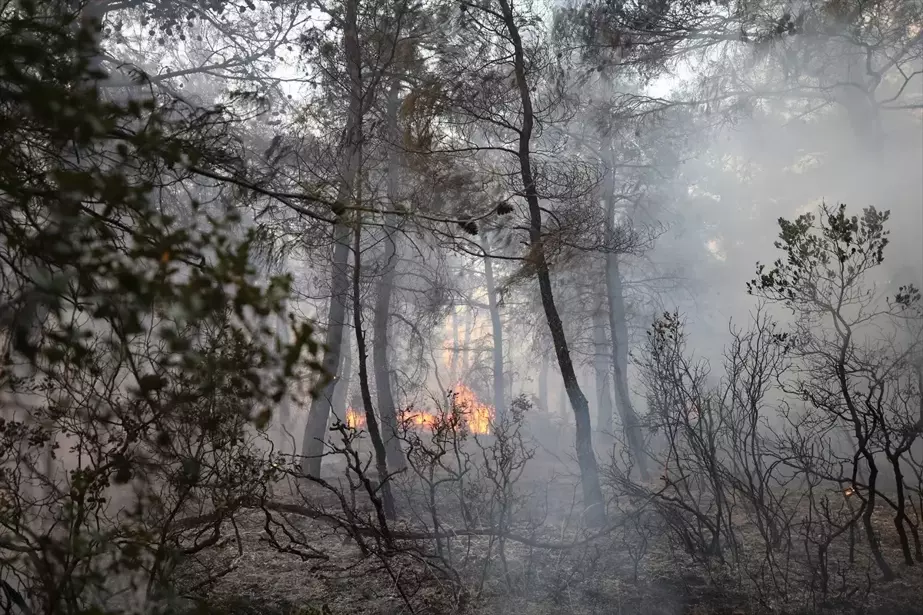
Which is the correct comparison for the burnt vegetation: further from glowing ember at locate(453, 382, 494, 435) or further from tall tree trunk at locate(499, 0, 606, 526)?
glowing ember at locate(453, 382, 494, 435)

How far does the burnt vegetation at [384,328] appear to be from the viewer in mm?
1861

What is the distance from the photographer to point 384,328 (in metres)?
11.1

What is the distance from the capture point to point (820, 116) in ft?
64.6

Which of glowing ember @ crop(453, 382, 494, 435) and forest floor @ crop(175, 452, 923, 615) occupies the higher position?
glowing ember @ crop(453, 382, 494, 435)

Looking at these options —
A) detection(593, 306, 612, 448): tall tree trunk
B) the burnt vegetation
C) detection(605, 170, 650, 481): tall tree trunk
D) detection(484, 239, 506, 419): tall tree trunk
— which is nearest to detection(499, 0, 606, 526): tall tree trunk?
the burnt vegetation

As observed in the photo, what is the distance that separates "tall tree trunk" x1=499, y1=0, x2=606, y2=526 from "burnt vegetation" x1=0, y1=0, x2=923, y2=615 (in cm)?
4

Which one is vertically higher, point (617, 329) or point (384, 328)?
point (617, 329)

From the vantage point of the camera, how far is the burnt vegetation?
6.11 feet

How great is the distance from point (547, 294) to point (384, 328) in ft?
14.2

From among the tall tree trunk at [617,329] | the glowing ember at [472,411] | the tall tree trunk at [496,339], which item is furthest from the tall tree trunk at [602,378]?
the glowing ember at [472,411]

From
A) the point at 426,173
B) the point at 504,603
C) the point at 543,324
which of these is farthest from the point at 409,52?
the point at 543,324

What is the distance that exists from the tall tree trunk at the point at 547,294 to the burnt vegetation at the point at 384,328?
4 centimetres

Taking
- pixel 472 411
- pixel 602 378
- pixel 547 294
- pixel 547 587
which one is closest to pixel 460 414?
pixel 547 587

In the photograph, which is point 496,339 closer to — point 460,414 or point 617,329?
point 617,329
